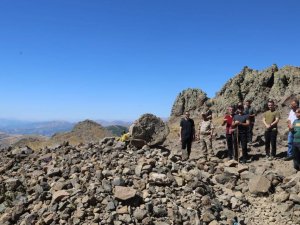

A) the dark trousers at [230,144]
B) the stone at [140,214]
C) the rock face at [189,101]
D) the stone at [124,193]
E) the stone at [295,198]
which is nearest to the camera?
the stone at [140,214]

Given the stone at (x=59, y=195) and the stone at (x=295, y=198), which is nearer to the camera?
the stone at (x=59, y=195)

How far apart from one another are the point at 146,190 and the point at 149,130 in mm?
7030

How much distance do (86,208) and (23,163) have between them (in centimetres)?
824

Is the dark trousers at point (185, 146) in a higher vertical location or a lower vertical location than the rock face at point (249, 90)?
lower

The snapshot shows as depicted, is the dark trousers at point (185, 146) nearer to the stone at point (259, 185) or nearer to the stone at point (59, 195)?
the stone at point (259, 185)

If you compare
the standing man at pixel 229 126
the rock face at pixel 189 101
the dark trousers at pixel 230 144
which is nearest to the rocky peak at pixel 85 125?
the dark trousers at pixel 230 144

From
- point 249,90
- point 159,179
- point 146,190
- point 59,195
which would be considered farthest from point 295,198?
point 249,90

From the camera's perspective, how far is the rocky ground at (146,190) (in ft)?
41.2

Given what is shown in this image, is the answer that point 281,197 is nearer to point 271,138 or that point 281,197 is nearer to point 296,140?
point 296,140

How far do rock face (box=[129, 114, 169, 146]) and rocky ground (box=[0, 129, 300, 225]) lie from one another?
4.98 ft

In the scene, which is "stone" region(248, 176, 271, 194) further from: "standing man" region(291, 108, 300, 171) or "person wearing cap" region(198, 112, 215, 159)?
"person wearing cap" region(198, 112, 215, 159)

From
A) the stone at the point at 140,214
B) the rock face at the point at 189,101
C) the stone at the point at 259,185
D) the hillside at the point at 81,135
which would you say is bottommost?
the stone at the point at 140,214

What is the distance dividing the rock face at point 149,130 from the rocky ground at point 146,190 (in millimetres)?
1519

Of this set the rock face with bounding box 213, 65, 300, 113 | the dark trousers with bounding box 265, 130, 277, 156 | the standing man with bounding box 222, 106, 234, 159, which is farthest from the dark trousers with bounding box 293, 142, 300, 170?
the rock face with bounding box 213, 65, 300, 113
